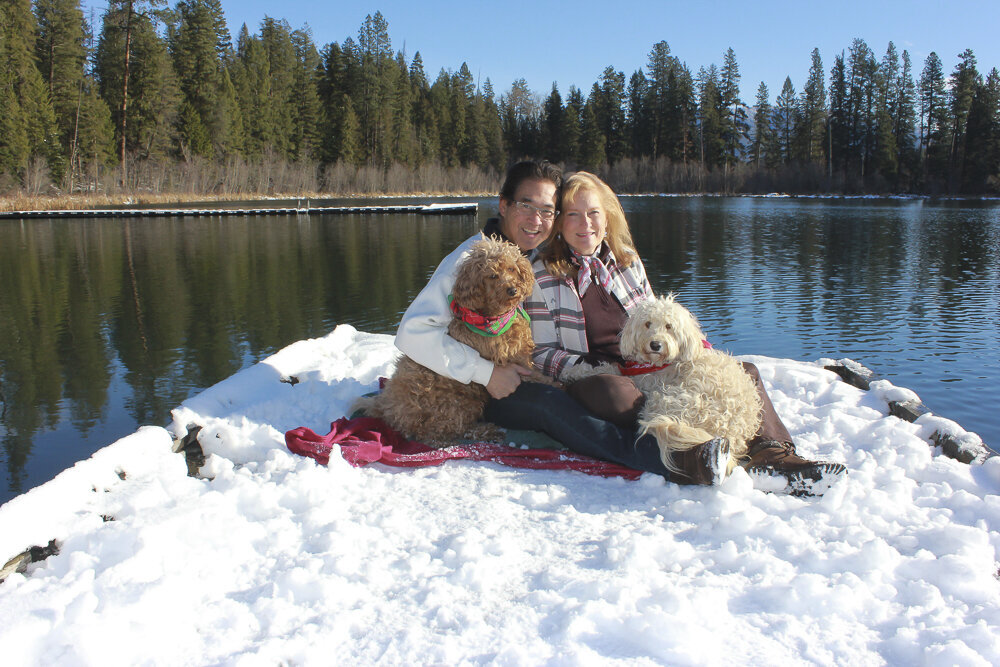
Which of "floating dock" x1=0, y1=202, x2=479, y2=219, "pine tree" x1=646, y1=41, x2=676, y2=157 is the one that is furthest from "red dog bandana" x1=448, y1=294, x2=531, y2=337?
"pine tree" x1=646, y1=41, x2=676, y2=157

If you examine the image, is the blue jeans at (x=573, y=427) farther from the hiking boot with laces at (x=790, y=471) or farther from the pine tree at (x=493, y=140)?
the pine tree at (x=493, y=140)

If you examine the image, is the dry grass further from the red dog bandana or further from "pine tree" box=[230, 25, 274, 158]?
the red dog bandana

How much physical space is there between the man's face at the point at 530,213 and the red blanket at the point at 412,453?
4.36 feet

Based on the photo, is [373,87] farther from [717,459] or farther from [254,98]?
[717,459]

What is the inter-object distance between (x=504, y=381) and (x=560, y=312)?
24.6 inches

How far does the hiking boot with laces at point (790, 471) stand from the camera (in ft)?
10.5

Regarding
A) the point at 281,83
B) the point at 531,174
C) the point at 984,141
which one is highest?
the point at 281,83

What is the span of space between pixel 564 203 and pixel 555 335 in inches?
33.2

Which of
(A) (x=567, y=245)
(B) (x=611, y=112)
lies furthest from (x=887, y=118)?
(A) (x=567, y=245)

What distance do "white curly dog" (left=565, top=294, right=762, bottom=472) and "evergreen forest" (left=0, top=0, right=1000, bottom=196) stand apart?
41.0 meters

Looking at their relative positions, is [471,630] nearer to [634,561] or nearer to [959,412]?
[634,561]

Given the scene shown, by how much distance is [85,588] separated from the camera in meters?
2.41

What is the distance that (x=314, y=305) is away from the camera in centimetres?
1200

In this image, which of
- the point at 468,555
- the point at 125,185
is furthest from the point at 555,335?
the point at 125,185
